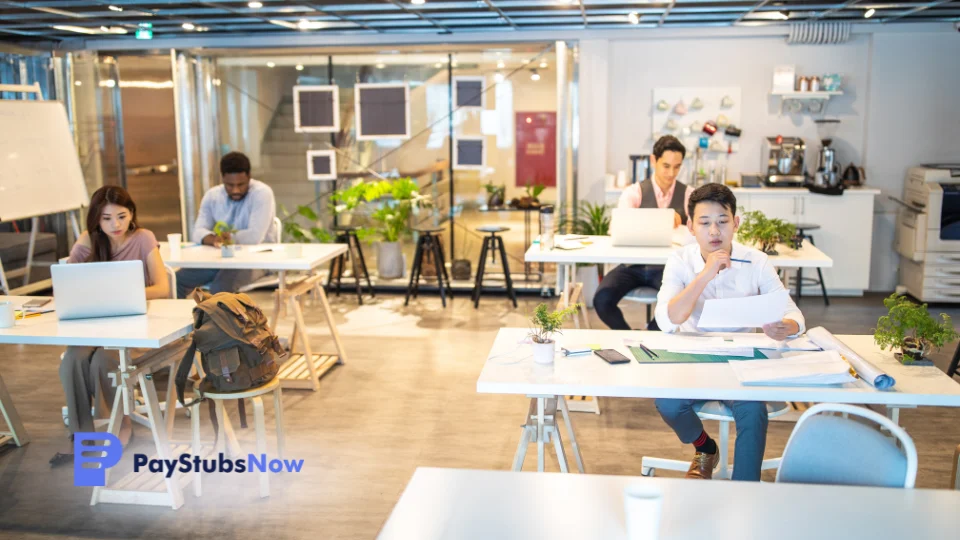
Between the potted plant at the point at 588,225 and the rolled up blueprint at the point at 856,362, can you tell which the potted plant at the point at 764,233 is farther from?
the potted plant at the point at 588,225

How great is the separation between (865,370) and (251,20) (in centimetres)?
577

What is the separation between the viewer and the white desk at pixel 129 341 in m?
3.46

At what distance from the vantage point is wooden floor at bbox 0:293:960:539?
3531 mm

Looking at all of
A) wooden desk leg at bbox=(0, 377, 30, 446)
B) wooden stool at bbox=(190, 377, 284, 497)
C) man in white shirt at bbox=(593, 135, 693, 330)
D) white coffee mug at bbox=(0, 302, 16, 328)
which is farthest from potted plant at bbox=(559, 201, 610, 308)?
white coffee mug at bbox=(0, 302, 16, 328)

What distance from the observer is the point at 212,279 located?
567 cm

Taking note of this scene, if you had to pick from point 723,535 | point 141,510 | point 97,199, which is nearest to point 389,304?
point 97,199

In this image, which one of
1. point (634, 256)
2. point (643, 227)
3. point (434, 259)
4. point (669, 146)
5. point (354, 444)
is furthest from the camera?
point (434, 259)

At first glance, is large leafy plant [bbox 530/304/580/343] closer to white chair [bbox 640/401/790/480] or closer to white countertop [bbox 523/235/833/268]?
white chair [bbox 640/401/790/480]

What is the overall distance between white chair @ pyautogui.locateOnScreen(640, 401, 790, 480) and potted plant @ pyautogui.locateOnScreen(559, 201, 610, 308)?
10.9 feet

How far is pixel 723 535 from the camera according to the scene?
5.94ft

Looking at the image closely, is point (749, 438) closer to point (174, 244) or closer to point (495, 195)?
point (174, 244)

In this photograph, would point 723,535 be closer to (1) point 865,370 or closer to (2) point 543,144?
(1) point 865,370

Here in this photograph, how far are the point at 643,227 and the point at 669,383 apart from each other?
7.79 feet

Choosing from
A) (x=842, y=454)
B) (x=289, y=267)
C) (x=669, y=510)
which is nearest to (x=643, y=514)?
(x=669, y=510)
